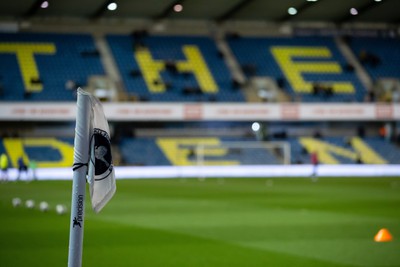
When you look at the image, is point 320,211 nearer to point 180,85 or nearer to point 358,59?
point 180,85

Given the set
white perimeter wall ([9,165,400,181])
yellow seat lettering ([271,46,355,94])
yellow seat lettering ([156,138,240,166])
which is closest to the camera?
white perimeter wall ([9,165,400,181])

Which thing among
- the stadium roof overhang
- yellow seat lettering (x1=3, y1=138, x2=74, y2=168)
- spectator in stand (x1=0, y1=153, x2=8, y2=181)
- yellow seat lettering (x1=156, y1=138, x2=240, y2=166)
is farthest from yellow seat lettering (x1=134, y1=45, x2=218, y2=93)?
spectator in stand (x1=0, y1=153, x2=8, y2=181)

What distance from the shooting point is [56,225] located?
1596 centimetres

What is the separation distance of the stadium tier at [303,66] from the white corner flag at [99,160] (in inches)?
1743

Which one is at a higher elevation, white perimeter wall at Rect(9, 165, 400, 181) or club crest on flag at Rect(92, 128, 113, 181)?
white perimeter wall at Rect(9, 165, 400, 181)

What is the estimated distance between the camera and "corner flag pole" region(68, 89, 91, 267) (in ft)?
20.6

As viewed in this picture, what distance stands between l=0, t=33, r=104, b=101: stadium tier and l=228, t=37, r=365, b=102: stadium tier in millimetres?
10910

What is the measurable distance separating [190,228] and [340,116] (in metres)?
35.2

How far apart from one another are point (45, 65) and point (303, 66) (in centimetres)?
1815

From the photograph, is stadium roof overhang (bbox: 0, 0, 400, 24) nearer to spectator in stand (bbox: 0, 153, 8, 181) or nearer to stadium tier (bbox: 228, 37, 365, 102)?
stadium tier (bbox: 228, 37, 365, 102)

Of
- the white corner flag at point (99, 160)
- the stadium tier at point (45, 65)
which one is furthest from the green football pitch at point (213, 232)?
the stadium tier at point (45, 65)

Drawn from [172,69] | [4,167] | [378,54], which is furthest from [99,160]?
[378,54]

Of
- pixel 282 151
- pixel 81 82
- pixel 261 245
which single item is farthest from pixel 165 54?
pixel 261 245

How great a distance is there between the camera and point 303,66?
53062mm
